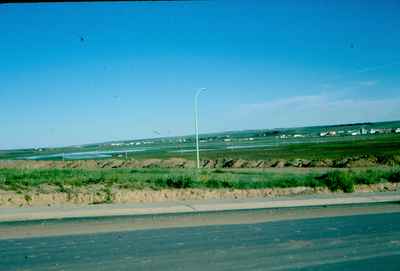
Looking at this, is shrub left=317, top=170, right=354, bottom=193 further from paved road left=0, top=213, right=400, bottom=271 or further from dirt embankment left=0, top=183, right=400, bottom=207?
paved road left=0, top=213, right=400, bottom=271

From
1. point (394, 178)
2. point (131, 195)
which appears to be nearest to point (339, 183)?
point (394, 178)

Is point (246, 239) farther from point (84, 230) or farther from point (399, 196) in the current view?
point (399, 196)

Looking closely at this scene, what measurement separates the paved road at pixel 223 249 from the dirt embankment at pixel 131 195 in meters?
9.18

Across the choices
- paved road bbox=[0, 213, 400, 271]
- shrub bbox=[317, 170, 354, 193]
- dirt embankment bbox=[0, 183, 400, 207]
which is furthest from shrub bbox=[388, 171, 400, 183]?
paved road bbox=[0, 213, 400, 271]

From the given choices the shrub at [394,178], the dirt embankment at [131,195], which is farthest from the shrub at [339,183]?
the shrub at [394,178]

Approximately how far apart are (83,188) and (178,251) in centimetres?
1603

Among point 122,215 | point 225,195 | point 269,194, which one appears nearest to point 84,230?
point 122,215

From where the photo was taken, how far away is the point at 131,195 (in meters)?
22.5

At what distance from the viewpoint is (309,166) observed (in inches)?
1971

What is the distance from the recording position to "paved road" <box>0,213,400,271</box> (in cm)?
873

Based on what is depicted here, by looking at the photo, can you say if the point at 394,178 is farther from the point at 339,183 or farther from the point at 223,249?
the point at 223,249

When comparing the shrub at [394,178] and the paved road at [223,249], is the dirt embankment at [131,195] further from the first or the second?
the paved road at [223,249]

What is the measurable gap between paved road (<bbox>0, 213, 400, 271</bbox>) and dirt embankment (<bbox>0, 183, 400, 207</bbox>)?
9.18 metres

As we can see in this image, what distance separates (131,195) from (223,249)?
13.0 m
